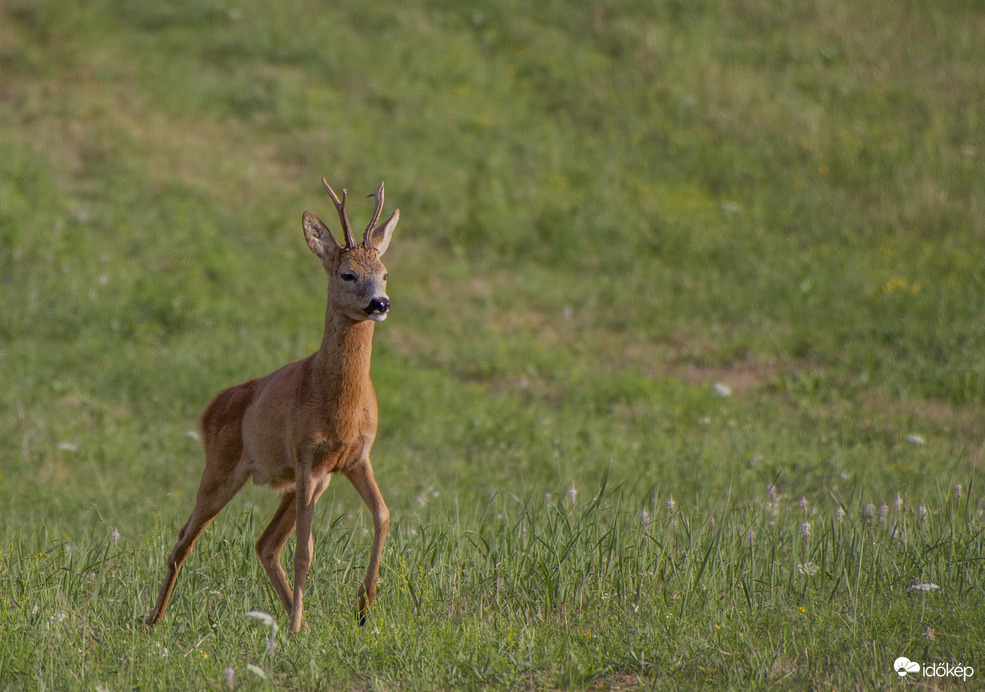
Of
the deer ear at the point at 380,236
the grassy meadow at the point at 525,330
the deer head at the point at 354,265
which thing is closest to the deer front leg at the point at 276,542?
the grassy meadow at the point at 525,330

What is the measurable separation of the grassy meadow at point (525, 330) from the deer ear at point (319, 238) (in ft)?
4.73

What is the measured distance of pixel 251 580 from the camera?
475 cm

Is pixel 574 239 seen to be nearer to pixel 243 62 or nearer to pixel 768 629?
pixel 243 62

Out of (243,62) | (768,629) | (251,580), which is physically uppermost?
(243,62)

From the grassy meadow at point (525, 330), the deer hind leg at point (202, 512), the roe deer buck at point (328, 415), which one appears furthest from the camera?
the deer hind leg at point (202, 512)

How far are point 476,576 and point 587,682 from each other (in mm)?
1024

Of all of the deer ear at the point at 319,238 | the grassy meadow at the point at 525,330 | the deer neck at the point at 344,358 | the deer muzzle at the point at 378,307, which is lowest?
the grassy meadow at the point at 525,330

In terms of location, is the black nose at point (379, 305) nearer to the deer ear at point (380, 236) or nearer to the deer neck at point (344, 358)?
the deer neck at point (344, 358)

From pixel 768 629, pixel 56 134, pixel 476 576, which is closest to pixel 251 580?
pixel 476 576

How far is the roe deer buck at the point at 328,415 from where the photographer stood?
392 centimetres

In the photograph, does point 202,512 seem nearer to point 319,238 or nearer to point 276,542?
point 276,542

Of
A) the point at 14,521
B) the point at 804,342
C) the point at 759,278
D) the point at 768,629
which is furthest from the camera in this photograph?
the point at 759,278

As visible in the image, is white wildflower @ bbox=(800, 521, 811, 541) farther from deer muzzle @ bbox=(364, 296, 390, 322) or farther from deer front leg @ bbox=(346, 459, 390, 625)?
deer muzzle @ bbox=(364, 296, 390, 322)

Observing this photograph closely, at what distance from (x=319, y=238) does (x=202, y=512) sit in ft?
4.24
